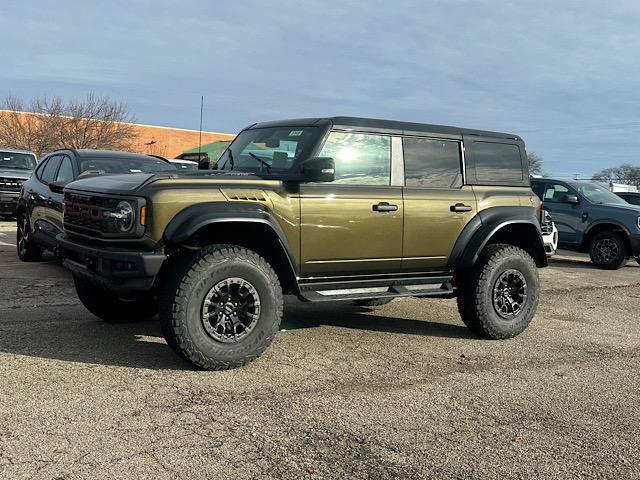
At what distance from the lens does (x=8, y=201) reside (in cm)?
1425

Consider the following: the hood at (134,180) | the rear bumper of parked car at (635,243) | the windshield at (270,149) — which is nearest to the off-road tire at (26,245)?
the windshield at (270,149)

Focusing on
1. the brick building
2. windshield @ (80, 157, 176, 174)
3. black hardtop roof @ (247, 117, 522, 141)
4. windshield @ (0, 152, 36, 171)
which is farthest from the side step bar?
the brick building

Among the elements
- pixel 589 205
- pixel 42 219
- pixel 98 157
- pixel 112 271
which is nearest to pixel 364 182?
pixel 112 271

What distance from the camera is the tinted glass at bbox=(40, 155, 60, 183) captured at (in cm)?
845

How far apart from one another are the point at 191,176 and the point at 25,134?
37.4 meters

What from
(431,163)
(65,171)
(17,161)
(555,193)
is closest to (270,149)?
(431,163)

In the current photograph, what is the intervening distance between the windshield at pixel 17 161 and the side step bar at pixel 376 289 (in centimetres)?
1274

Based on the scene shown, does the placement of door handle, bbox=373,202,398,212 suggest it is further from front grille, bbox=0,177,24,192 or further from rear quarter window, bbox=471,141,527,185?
front grille, bbox=0,177,24,192

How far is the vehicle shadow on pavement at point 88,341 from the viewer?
183 inches

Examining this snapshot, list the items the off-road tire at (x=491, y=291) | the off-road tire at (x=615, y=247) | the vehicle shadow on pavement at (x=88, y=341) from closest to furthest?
1. the vehicle shadow on pavement at (x=88, y=341)
2. the off-road tire at (x=491, y=291)
3. the off-road tire at (x=615, y=247)

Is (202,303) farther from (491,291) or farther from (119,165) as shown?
(119,165)

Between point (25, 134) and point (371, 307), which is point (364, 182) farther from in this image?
point (25, 134)

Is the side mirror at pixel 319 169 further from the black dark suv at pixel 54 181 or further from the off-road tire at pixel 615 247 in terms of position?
the off-road tire at pixel 615 247

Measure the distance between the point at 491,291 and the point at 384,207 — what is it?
1388 millimetres
